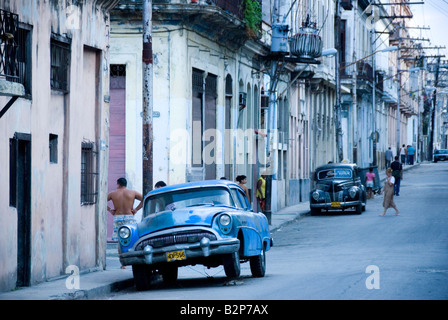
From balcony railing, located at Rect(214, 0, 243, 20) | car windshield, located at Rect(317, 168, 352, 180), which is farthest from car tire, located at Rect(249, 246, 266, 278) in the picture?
car windshield, located at Rect(317, 168, 352, 180)

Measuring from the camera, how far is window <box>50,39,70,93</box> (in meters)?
18.2

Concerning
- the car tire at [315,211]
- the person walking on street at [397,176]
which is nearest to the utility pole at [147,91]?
the car tire at [315,211]

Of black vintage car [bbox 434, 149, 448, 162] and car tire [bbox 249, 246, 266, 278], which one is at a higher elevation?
black vintage car [bbox 434, 149, 448, 162]

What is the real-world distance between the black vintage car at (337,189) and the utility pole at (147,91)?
1795 cm

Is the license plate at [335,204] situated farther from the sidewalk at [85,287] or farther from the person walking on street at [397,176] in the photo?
the sidewalk at [85,287]

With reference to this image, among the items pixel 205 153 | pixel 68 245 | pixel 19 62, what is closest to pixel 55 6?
pixel 19 62

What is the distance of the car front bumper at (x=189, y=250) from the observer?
51.5ft

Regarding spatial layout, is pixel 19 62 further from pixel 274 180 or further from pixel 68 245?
pixel 274 180

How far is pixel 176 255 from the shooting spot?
15.7 m

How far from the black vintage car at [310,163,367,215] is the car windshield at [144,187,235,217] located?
20224 millimetres

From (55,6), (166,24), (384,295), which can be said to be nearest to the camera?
(384,295)

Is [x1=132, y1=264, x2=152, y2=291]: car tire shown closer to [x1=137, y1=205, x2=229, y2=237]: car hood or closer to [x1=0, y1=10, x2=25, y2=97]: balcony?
[x1=137, y1=205, x2=229, y2=237]: car hood
